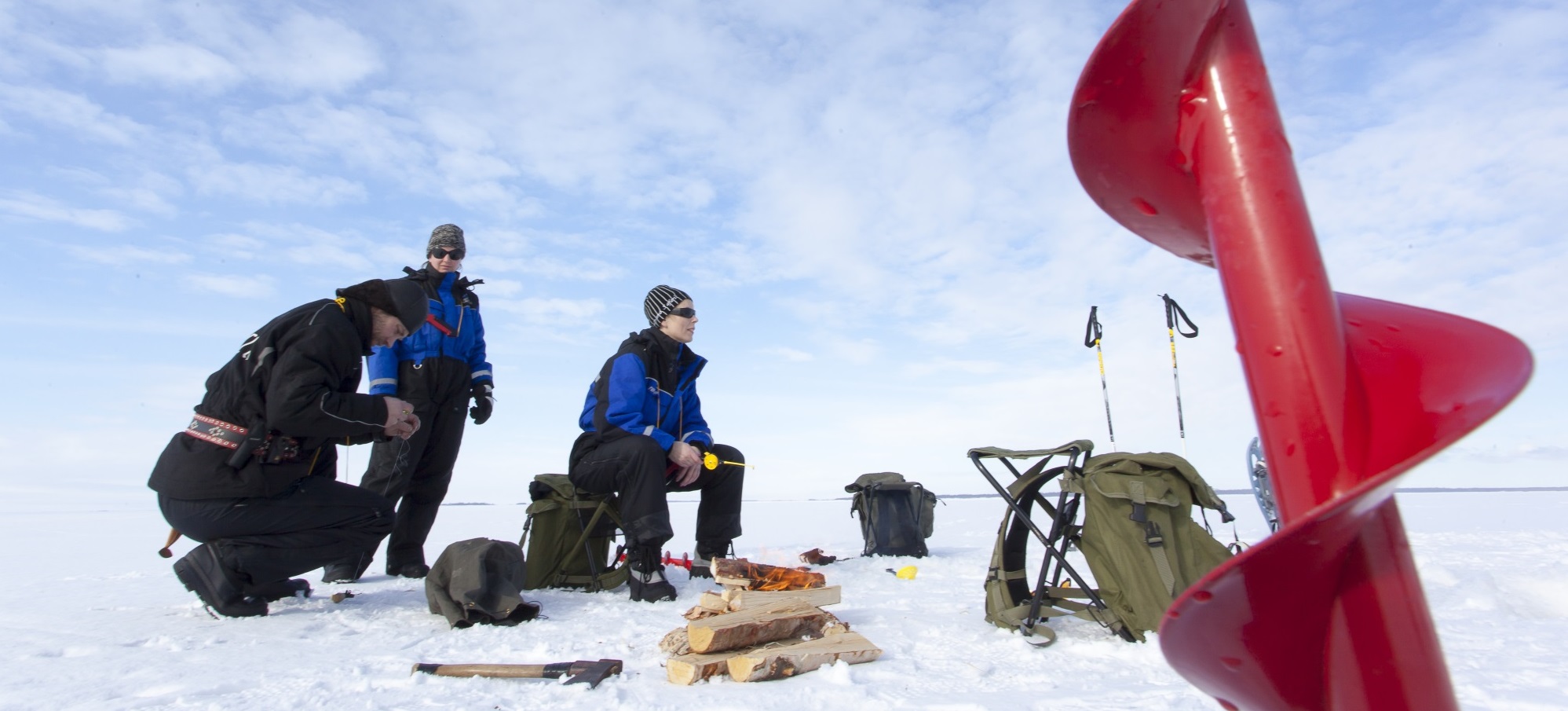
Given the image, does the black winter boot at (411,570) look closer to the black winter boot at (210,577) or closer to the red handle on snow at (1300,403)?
the black winter boot at (210,577)

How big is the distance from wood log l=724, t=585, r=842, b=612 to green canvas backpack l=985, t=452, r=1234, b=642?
2.53 feet

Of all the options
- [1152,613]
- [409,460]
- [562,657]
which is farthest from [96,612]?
[1152,613]

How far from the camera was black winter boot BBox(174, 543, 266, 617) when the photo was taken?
11.9 feet

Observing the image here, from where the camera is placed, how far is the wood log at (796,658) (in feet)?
9.07

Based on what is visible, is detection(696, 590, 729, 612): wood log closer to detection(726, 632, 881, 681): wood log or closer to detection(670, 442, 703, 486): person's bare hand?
detection(726, 632, 881, 681): wood log

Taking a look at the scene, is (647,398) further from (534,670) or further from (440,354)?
(534,670)

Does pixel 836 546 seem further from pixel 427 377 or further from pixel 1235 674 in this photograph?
pixel 1235 674

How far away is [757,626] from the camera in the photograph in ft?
10.0

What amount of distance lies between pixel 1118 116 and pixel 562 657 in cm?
286

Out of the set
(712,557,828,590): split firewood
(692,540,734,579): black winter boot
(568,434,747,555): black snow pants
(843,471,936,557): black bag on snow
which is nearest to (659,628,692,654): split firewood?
(712,557,828,590): split firewood

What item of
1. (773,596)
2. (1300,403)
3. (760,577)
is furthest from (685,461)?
(1300,403)

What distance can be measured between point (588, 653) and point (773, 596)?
876 mm

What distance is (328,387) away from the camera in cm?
366

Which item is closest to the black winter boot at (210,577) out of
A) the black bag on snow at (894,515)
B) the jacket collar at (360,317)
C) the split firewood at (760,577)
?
the jacket collar at (360,317)
